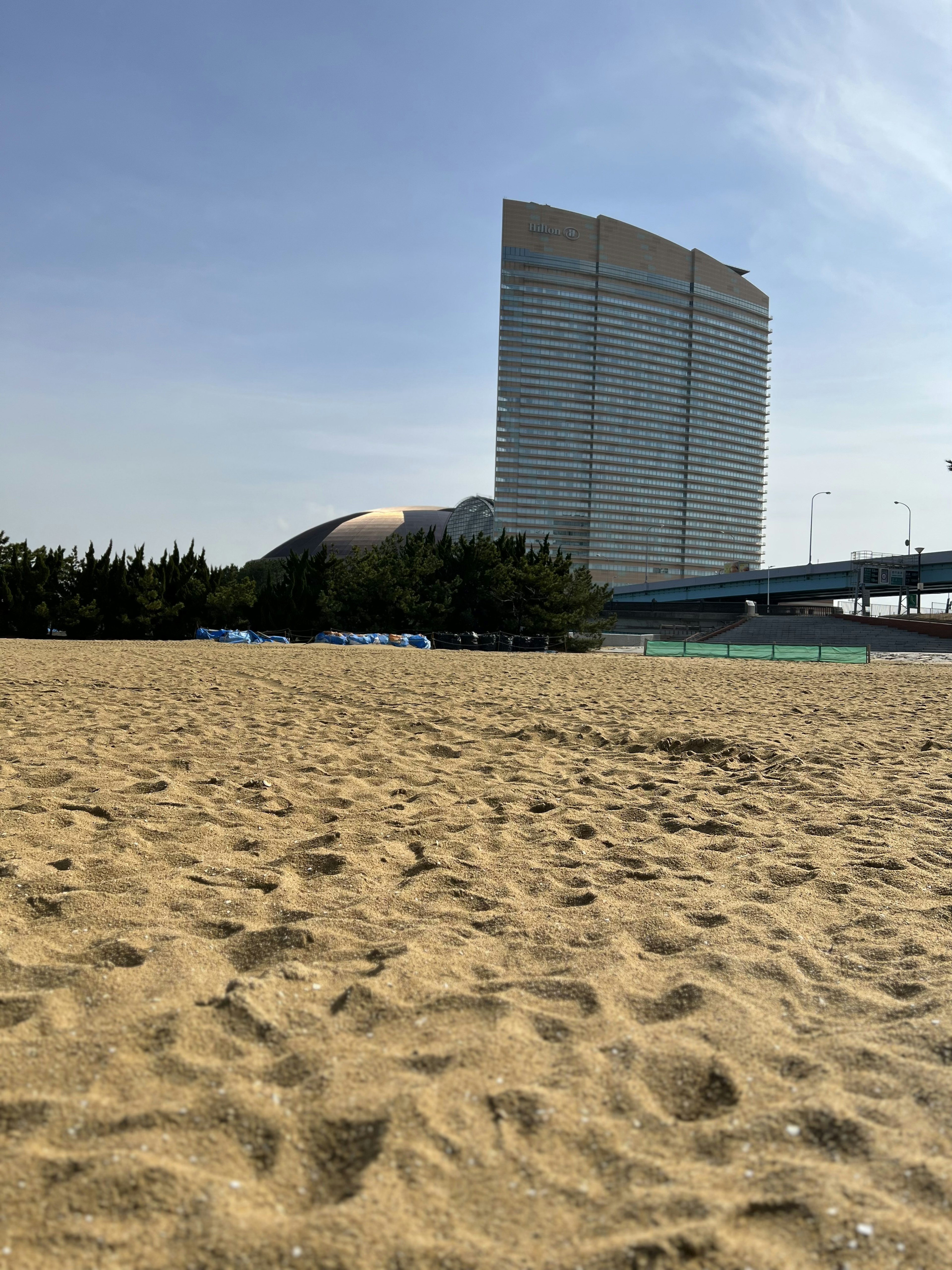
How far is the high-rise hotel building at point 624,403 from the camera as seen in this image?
142875 mm

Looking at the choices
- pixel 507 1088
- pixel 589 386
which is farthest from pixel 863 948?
pixel 589 386

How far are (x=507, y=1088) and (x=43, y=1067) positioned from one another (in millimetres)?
1174

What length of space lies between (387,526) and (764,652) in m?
95.1

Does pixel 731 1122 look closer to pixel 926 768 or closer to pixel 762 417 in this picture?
pixel 926 768

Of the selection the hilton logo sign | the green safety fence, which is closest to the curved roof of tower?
the hilton logo sign

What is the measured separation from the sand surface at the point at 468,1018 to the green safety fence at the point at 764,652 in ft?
65.0

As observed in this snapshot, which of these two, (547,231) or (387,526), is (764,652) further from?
(547,231)

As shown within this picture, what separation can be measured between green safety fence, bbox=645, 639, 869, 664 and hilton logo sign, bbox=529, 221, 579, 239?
140817 millimetres

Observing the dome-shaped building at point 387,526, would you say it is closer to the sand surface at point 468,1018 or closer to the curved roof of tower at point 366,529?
the curved roof of tower at point 366,529

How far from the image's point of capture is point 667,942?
10.0 ft

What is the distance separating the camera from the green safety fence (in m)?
24.3

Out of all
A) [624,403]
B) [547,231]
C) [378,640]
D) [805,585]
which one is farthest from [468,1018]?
[547,231]

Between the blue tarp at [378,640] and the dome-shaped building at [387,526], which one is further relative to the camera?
the dome-shaped building at [387,526]

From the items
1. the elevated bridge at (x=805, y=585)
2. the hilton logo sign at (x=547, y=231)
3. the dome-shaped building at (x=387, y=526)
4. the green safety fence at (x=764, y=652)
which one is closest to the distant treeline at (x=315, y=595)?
the green safety fence at (x=764, y=652)
